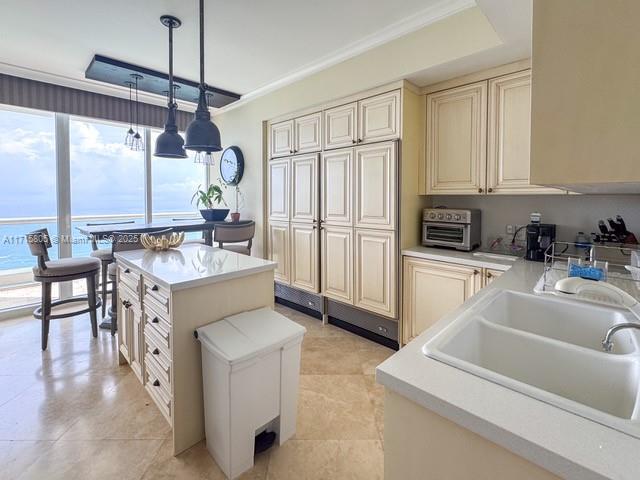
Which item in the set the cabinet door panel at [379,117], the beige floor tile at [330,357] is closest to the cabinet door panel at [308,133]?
the cabinet door panel at [379,117]

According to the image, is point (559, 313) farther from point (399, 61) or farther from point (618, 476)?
point (399, 61)

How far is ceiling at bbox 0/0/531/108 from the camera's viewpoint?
86.3 inches

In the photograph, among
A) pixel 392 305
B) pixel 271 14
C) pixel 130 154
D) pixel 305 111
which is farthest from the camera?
pixel 130 154

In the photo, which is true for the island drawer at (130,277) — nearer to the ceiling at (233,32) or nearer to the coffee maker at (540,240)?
the ceiling at (233,32)

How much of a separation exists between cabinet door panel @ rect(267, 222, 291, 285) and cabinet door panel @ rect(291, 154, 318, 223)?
0.25 meters

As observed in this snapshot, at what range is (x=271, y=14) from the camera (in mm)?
2328

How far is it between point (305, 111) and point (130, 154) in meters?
2.62

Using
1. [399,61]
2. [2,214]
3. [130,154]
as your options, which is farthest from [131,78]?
[399,61]

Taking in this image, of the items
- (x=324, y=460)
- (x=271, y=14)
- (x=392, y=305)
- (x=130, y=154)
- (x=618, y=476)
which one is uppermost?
(x=271, y=14)

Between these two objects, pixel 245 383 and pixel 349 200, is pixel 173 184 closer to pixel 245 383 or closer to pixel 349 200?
pixel 349 200

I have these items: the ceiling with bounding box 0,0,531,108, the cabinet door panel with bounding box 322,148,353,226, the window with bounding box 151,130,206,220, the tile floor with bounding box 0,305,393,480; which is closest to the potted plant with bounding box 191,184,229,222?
the window with bounding box 151,130,206,220

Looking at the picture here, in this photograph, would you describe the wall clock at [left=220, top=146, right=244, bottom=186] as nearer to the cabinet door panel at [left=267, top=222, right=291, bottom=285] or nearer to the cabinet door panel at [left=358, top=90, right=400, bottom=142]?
the cabinet door panel at [left=267, top=222, right=291, bottom=285]

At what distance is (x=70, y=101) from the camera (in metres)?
3.65

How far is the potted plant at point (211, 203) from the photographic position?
3.80 meters
